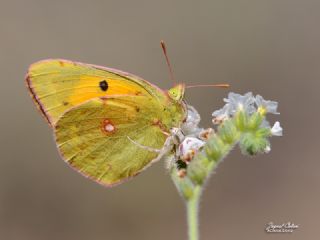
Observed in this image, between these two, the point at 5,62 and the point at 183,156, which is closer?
the point at 183,156

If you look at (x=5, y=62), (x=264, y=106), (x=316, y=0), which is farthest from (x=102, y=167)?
(x=316, y=0)

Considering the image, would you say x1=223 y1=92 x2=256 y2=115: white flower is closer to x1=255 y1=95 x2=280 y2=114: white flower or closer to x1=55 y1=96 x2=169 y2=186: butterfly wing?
x1=255 y1=95 x2=280 y2=114: white flower

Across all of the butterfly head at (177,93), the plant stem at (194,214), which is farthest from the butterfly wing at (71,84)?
the plant stem at (194,214)

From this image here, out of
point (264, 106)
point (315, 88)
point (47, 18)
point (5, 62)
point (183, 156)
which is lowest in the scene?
point (183, 156)

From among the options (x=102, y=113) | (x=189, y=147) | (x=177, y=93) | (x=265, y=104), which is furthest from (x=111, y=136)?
(x=265, y=104)

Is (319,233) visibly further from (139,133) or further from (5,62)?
(5,62)

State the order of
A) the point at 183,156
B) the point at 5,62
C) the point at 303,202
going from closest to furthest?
the point at 183,156
the point at 303,202
the point at 5,62

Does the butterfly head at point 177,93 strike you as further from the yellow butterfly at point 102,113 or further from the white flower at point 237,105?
the white flower at point 237,105
